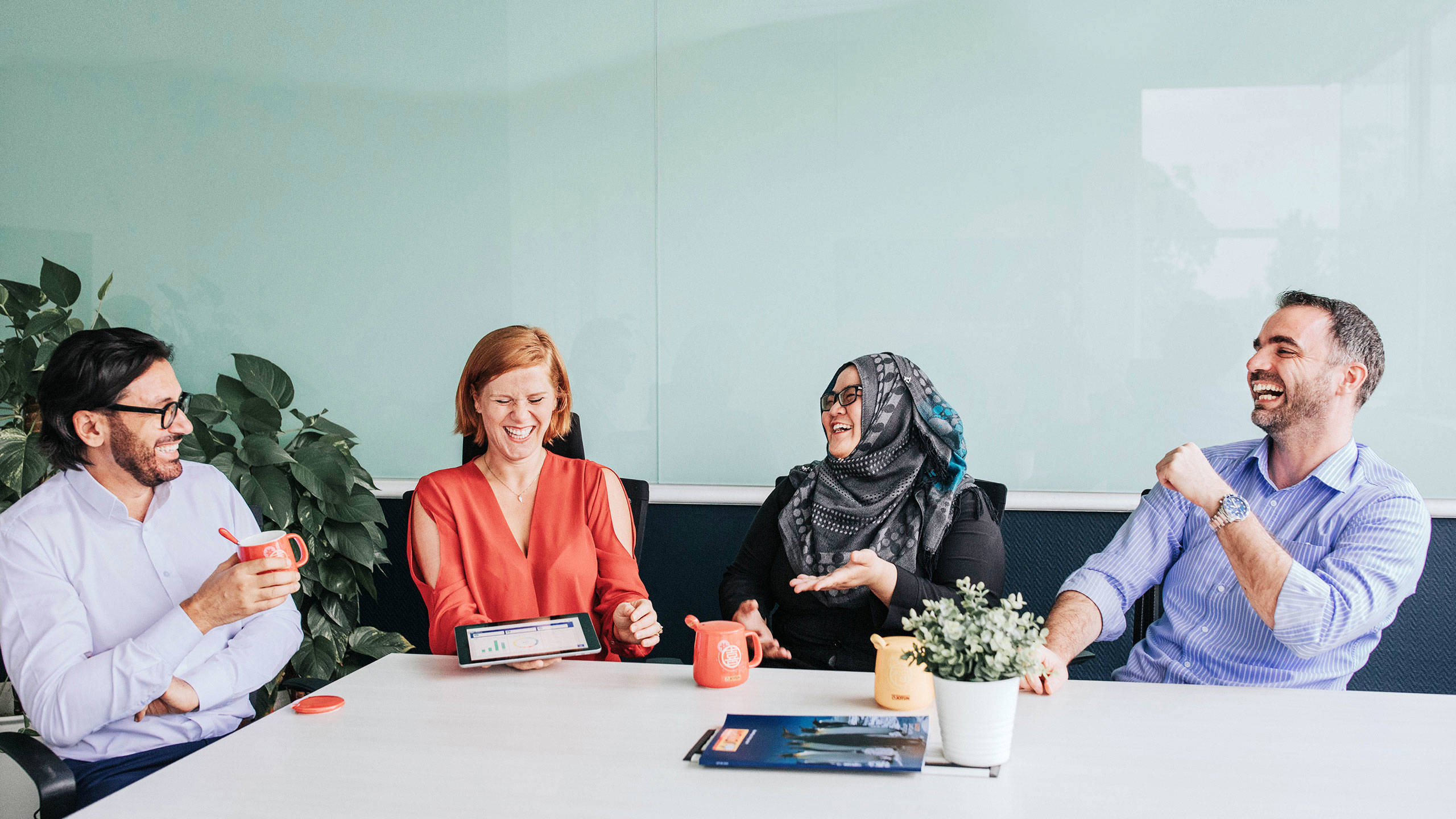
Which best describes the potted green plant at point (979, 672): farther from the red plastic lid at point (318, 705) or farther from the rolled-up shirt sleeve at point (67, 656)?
the rolled-up shirt sleeve at point (67, 656)

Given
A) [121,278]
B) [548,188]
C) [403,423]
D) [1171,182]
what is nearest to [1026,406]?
[1171,182]

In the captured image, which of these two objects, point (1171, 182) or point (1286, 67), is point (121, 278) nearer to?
point (1171, 182)

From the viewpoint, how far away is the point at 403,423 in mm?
3303

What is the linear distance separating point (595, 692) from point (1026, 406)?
6.01ft

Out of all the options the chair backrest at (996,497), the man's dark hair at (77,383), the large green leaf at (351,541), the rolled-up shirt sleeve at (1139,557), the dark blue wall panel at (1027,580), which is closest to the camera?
the man's dark hair at (77,383)

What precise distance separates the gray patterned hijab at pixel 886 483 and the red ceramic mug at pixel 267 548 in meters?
1.16

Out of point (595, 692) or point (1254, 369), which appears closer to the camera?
point (595, 692)

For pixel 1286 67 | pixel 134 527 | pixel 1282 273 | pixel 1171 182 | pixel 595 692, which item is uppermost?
pixel 1286 67

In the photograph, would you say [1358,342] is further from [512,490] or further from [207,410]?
[207,410]

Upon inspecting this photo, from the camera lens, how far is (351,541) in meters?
2.95

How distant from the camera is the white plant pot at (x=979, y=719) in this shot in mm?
1229

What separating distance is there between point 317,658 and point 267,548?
1624mm

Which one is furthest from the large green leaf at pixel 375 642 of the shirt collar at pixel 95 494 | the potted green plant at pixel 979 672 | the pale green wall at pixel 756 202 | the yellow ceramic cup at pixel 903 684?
the potted green plant at pixel 979 672

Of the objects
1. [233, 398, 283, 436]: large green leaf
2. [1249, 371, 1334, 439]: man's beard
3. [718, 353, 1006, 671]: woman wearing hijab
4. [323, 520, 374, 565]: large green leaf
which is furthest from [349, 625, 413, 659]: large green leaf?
[1249, 371, 1334, 439]: man's beard
